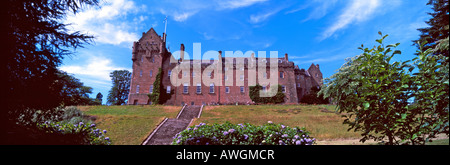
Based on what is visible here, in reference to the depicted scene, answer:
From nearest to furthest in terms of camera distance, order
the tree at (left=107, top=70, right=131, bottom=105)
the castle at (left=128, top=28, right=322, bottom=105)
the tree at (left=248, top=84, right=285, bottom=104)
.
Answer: the castle at (left=128, top=28, right=322, bottom=105) → the tree at (left=248, top=84, right=285, bottom=104) → the tree at (left=107, top=70, right=131, bottom=105)

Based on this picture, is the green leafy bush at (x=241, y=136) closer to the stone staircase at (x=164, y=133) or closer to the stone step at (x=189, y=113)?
the stone staircase at (x=164, y=133)

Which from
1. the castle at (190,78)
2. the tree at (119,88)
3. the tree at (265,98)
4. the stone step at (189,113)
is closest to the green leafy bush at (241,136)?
the stone step at (189,113)

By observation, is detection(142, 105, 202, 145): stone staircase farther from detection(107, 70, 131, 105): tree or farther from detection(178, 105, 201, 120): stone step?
detection(107, 70, 131, 105): tree

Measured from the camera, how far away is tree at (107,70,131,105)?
173 ft

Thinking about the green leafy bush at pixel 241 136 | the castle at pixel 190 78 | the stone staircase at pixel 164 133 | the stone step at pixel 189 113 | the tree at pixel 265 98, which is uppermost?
the castle at pixel 190 78

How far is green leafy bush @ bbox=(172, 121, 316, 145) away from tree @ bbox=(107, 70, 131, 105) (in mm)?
54187

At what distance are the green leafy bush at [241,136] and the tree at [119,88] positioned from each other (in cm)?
5419

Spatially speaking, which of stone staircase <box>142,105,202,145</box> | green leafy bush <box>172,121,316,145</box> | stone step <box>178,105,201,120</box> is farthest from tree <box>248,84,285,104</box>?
green leafy bush <box>172,121,316,145</box>

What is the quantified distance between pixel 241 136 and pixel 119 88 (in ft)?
186

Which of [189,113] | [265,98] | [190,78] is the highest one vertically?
[190,78]

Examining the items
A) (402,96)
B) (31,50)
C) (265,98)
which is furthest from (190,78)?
(402,96)

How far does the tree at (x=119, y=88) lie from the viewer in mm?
52719

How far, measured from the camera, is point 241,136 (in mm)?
6520

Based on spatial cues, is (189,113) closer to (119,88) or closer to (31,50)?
(31,50)
